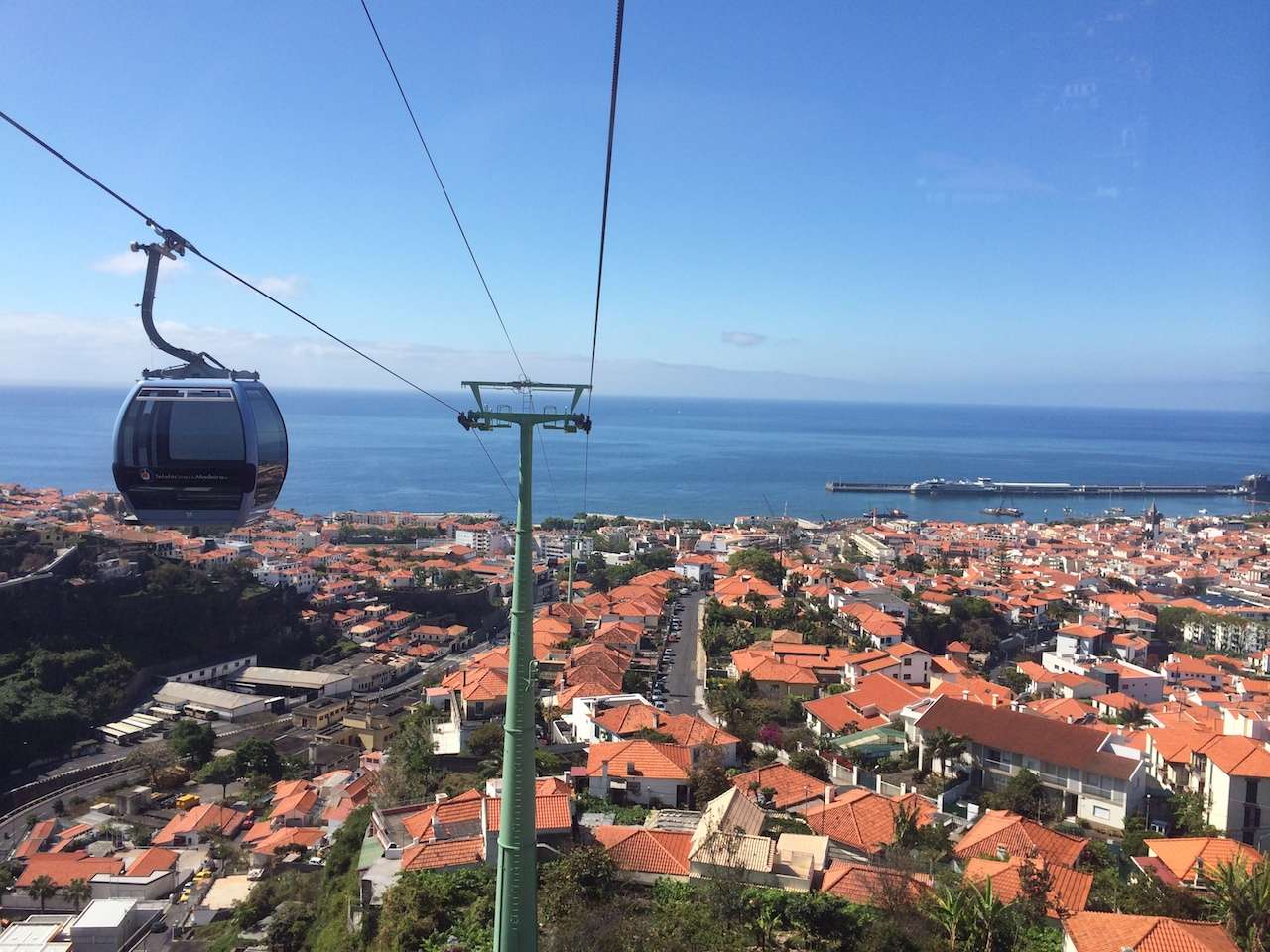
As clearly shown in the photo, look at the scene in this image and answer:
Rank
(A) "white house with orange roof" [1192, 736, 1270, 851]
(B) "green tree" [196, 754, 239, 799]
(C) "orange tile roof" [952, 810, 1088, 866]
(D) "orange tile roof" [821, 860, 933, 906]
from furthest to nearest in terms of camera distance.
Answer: (B) "green tree" [196, 754, 239, 799], (A) "white house with orange roof" [1192, 736, 1270, 851], (C) "orange tile roof" [952, 810, 1088, 866], (D) "orange tile roof" [821, 860, 933, 906]

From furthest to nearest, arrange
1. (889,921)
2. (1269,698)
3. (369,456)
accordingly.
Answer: (369,456) < (1269,698) < (889,921)

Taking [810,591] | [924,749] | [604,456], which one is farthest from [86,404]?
[924,749]

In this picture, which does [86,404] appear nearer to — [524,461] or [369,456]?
[369,456]

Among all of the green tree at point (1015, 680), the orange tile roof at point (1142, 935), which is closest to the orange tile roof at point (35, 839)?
the orange tile roof at point (1142, 935)

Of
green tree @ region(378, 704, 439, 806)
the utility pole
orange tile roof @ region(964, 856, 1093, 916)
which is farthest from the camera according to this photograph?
green tree @ region(378, 704, 439, 806)

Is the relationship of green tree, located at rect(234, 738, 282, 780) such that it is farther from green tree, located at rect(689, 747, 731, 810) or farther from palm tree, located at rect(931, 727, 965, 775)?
palm tree, located at rect(931, 727, 965, 775)

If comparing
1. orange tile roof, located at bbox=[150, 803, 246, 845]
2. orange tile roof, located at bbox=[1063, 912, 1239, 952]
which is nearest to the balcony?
orange tile roof, located at bbox=[1063, 912, 1239, 952]

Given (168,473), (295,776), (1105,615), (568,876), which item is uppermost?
(168,473)
